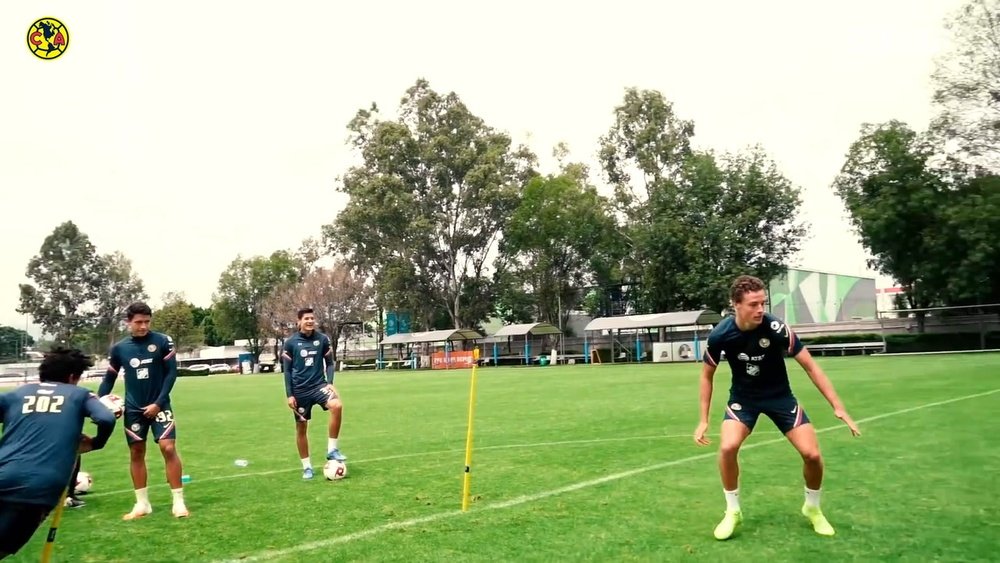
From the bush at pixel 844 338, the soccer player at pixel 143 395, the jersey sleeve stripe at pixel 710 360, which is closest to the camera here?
the jersey sleeve stripe at pixel 710 360

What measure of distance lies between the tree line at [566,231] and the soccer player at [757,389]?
39075 mm

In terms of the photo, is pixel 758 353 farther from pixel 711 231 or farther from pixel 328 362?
pixel 711 231

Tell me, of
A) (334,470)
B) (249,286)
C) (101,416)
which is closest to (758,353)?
(101,416)

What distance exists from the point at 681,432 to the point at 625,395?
8.33 metres

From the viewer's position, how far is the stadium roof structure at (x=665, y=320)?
46562 mm

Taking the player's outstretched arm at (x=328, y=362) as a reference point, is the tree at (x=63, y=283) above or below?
above

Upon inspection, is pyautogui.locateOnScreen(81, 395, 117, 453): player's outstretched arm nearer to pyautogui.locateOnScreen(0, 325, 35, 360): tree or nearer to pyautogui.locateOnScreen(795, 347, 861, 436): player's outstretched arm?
pyautogui.locateOnScreen(795, 347, 861, 436): player's outstretched arm

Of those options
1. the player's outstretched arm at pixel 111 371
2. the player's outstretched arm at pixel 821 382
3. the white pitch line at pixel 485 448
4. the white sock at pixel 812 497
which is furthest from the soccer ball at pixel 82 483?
the player's outstretched arm at pixel 821 382

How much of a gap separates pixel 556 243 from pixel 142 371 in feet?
188

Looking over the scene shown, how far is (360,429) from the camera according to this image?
1548cm

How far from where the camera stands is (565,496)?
7840mm

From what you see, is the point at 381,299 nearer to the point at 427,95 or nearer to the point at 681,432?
the point at 427,95

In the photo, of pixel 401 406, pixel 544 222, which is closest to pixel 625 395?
pixel 401 406

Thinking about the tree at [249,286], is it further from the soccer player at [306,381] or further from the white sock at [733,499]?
the white sock at [733,499]
